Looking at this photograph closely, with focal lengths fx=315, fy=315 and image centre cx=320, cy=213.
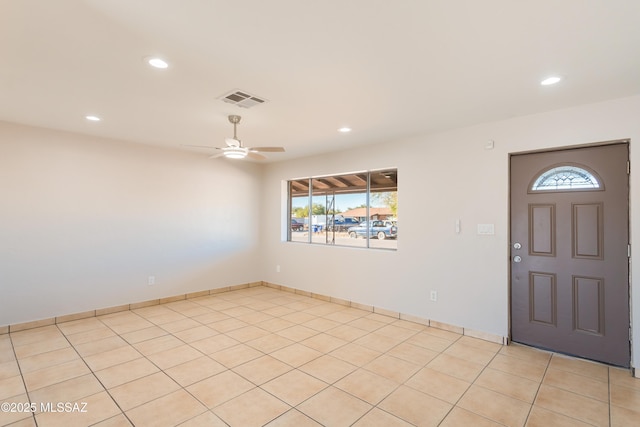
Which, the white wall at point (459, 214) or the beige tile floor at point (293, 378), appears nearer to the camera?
the beige tile floor at point (293, 378)

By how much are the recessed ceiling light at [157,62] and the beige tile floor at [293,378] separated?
2.58 metres

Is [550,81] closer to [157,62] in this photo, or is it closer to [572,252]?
[572,252]

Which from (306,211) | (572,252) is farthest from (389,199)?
(572,252)

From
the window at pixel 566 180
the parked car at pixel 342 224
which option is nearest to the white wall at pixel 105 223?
the parked car at pixel 342 224

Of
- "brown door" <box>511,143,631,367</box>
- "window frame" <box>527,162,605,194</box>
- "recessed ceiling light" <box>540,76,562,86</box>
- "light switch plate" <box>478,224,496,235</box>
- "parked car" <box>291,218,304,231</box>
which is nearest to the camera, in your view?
"recessed ceiling light" <box>540,76,562,86</box>

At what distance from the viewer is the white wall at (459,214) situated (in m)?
3.14

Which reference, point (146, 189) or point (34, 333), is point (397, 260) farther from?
point (34, 333)

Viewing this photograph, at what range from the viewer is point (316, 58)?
229cm

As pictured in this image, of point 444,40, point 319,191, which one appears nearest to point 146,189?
point 319,191

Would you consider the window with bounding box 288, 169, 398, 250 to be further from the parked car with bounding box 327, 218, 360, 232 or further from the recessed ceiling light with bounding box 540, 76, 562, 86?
the recessed ceiling light with bounding box 540, 76, 562, 86

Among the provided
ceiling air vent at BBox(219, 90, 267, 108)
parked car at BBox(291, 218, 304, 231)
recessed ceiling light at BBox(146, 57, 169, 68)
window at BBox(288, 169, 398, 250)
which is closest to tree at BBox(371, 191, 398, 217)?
window at BBox(288, 169, 398, 250)

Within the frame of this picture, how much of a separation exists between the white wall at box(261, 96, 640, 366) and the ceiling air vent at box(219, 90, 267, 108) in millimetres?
2242

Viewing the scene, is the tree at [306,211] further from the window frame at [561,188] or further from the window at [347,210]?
the window frame at [561,188]

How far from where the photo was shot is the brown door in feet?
9.98
